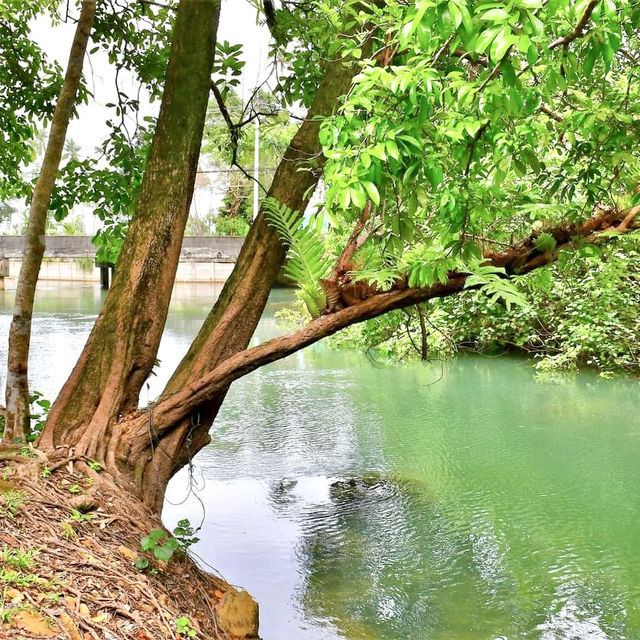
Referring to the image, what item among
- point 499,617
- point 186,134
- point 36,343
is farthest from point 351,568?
point 36,343

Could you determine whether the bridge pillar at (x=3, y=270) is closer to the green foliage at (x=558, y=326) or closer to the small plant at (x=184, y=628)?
the green foliage at (x=558, y=326)

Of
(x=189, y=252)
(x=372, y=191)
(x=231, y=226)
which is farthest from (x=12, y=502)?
(x=231, y=226)

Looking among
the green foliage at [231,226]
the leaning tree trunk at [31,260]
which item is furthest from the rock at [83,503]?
Result: the green foliage at [231,226]

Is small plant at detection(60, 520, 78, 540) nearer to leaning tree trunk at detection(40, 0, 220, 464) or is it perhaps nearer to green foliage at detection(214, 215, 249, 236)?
leaning tree trunk at detection(40, 0, 220, 464)

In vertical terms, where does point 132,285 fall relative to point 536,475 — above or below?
above

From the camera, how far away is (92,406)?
347 cm

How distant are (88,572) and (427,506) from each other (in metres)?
3.70

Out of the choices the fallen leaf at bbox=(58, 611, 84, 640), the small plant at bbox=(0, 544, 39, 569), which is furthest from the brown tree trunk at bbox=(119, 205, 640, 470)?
the fallen leaf at bbox=(58, 611, 84, 640)

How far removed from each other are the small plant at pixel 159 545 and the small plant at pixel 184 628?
347 mm

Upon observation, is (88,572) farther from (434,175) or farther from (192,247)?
(192,247)

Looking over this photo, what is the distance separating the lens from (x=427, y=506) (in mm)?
5816

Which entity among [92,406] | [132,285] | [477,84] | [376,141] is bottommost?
[92,406]

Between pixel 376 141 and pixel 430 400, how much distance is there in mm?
7502

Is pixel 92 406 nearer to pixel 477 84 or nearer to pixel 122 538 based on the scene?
pixel 122 538
